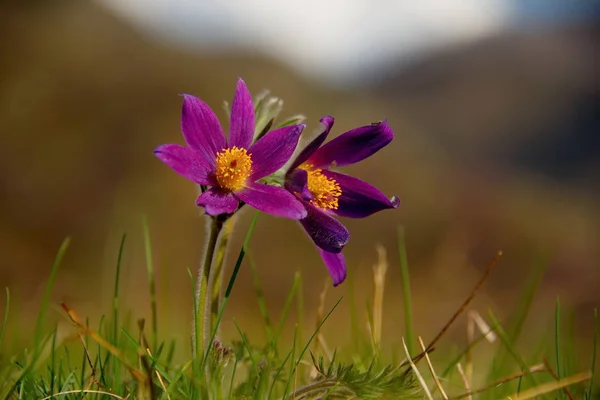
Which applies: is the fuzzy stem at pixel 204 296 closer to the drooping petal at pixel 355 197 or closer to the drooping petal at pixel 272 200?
the drooping petal at pixel 272 200

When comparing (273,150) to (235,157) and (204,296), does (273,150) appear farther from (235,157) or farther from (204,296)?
(204,296)

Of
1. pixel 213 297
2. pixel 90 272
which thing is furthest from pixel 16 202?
pixel 213 297

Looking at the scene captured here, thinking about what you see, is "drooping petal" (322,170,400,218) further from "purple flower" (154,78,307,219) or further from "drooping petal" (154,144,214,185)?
"drooping petal" (154,144,214,185)

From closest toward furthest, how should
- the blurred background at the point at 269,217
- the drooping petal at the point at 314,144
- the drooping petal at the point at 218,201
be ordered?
1. the drooping petal at the point at 218,201
2. the drooping petal at the point at 314,144
3. the blurred background at the point at 269,217

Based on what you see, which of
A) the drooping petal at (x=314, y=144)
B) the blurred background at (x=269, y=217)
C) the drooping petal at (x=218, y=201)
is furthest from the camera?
the blurred background at (x=269, y=217)

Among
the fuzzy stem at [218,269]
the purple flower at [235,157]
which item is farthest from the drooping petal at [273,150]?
the fuzzy stem at [218,269]

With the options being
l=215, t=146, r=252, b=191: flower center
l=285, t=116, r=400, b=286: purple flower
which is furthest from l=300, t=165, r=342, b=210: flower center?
l=215, t=146, r=252, b=191: flower center
